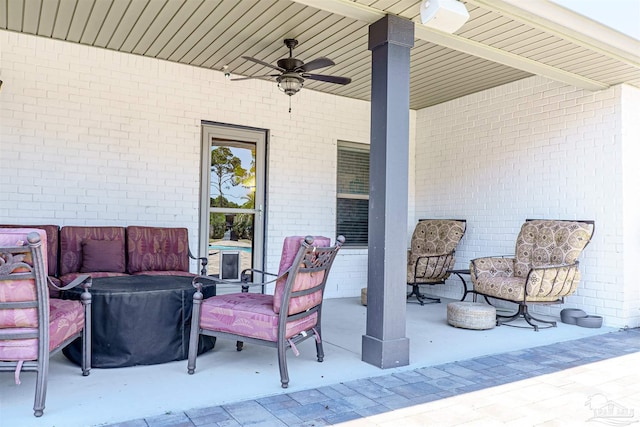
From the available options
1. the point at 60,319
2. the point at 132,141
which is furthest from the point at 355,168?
the point at 60,319

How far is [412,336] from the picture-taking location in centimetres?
412

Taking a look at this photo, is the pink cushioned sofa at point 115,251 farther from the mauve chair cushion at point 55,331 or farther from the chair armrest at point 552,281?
the chair armrest at point 552,281

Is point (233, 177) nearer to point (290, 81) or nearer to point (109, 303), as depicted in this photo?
point (290, 81)

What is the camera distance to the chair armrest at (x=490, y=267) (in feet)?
16.3

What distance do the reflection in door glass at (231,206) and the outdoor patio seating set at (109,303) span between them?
111cm

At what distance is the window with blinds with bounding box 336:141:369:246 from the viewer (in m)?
6.54

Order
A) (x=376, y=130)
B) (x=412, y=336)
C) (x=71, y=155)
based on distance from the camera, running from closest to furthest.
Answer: (x=376, y=130) → (x=412, y=336) → (x=71, y=155)

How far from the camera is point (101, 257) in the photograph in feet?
14.3

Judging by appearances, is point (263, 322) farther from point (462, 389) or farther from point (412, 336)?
point (412, 336)

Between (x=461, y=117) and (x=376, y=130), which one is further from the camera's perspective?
(x=461, y=117)

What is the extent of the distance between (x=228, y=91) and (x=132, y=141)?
1327 millimetres

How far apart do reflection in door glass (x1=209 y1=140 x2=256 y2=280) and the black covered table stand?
7.76ft

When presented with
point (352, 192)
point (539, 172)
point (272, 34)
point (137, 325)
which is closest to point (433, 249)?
point (352, 192)

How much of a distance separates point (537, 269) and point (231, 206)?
11.7 ft
